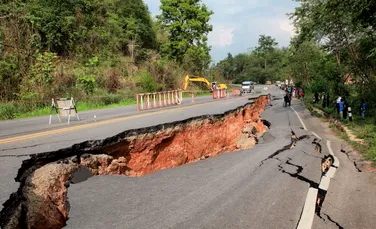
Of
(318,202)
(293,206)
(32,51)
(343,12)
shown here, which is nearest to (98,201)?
(293,206)

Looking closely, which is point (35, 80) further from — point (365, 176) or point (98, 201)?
point (365, 176)

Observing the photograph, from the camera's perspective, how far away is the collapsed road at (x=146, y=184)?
412 centimetres

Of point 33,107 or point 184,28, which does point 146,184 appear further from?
point 184,28

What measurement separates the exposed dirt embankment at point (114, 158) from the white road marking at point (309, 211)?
10.5ft

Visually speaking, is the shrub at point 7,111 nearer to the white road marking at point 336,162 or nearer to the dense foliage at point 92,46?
the dense foliage at point 92,46

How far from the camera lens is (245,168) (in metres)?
7.00

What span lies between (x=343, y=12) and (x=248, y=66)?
106m

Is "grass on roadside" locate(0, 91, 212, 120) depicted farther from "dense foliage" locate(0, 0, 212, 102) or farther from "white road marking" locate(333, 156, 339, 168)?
"white road marking" locate(333, 156, 339, 168)

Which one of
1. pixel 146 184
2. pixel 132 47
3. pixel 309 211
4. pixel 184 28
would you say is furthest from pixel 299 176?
pixel 184 28

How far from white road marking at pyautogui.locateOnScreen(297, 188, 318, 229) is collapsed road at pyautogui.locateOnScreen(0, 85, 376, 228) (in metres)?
0.08

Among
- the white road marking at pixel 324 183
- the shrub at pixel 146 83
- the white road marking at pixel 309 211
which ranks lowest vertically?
the white road marking at pixel 324 183

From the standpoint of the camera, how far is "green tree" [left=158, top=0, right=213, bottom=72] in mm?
48500

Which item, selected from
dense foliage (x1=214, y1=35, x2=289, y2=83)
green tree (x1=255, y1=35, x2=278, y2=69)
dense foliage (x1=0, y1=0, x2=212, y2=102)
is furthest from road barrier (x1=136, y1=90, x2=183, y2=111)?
green tree (x1=255, y1=35, x2=278, y2=69)

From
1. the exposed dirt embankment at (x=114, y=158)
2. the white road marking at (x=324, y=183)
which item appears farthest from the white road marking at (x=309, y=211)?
the exposed dirt embankment at (x=114, y=158)
